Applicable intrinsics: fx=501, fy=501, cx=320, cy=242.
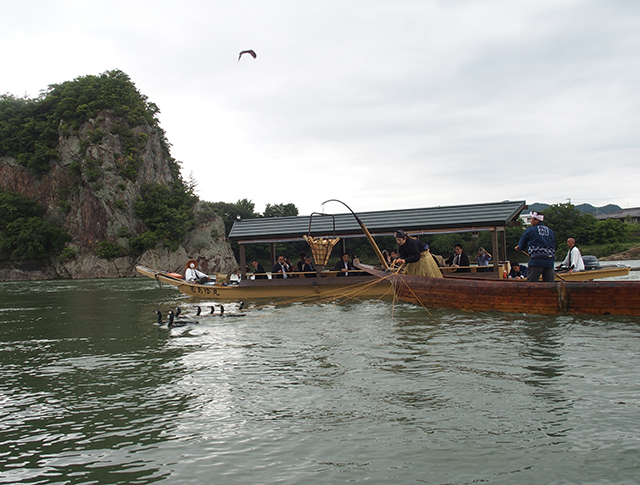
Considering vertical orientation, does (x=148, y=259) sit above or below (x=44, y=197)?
below

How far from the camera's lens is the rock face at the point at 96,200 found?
214ft

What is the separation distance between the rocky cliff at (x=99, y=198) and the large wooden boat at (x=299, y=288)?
47899mm

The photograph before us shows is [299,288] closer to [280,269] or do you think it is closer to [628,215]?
[280,269]

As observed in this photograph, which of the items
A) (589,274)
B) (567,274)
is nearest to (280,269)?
(567,274)

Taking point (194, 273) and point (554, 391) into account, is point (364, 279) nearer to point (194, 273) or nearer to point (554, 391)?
point (194, 273)

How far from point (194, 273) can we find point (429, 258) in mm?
12050

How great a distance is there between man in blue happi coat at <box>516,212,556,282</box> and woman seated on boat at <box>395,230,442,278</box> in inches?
117

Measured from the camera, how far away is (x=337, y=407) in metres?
5.84

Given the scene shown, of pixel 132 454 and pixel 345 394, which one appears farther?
pixel 345 394

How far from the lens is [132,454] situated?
4734mm

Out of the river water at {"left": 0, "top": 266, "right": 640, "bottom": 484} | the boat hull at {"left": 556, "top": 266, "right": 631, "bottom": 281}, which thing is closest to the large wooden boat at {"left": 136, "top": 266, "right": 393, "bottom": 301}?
the boat hull at {"left": 556, "top": 266, "right": 631, "bottom": 281}

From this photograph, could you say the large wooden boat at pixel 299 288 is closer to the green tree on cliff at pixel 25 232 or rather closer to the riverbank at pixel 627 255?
the riverbank at pixel 627 255

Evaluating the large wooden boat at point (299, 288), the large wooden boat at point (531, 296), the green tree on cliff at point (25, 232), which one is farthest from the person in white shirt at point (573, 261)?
the green tree on cliff at point (25, 232)

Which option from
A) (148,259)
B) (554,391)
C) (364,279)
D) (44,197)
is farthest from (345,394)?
(44,197)
